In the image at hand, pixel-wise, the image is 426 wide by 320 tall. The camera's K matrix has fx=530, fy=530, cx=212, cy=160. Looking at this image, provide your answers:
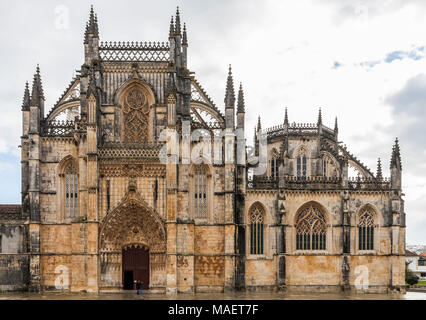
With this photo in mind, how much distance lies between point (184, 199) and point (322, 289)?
13.4 meters

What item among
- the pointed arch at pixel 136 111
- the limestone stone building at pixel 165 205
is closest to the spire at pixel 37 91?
the limestone stone building at pixel 165 205

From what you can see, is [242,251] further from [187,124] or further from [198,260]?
[187,124]

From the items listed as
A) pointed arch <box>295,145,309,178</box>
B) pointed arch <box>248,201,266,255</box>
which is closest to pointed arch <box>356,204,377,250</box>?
pointed arch <box>248,201,266,255</box>

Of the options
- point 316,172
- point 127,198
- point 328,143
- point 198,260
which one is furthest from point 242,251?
point 328,143

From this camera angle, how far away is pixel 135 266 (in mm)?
41438

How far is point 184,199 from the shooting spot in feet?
134

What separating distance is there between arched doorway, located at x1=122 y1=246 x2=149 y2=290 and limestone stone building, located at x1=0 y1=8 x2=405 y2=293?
0.30 feet

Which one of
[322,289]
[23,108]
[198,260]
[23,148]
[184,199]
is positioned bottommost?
[322,289]

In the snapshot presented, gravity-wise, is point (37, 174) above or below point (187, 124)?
below

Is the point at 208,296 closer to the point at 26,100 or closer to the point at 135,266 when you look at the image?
the point at 135,266

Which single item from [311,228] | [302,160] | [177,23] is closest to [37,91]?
[177,23]

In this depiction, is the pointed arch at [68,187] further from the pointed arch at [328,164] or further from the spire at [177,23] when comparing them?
the pointed arch at [328,164]

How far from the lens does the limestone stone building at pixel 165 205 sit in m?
40.2
